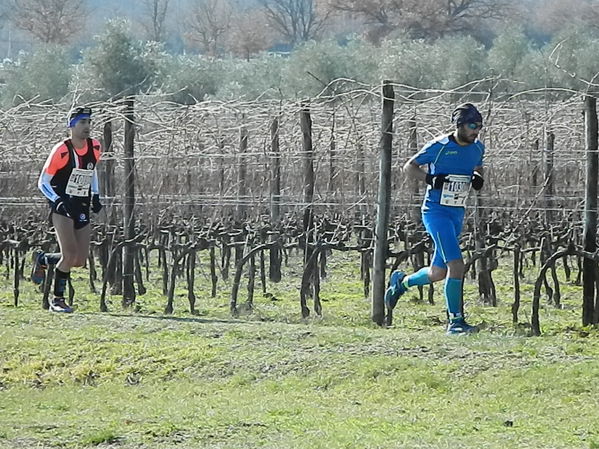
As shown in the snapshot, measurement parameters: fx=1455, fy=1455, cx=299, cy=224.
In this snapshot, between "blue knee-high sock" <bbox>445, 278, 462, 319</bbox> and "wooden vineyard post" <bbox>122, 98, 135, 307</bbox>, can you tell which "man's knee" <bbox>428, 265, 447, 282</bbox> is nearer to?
"blue knee-high sock" <bbox>445, 278, 462, 319</bbox>

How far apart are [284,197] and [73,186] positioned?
661cm

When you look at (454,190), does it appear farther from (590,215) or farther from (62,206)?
(62,206)

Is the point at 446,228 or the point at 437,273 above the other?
the point at 446,228

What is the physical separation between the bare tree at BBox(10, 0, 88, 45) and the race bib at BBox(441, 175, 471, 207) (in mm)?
85195

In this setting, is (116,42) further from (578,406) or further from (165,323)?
(578,406)

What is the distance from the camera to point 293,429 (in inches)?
324

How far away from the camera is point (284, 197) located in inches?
779

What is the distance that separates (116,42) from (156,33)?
6576 centimetres

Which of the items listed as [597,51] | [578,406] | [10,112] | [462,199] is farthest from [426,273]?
[597,51]

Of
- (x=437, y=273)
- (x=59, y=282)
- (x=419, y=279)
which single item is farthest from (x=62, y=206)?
(x=437, y=273)

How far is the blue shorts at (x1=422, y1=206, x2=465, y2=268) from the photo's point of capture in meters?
11.4

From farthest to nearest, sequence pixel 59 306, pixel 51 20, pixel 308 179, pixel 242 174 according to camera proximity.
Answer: pixel 51 20
pixel 242 174
pixel 308 179
pixel 59 306

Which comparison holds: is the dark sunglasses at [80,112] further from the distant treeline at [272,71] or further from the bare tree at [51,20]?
the bare tree at [51,20]

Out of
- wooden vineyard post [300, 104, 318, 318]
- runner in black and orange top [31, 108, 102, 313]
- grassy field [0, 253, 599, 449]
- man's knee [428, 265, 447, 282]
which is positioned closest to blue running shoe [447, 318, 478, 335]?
grassy field [0, 253, 599, 449]
